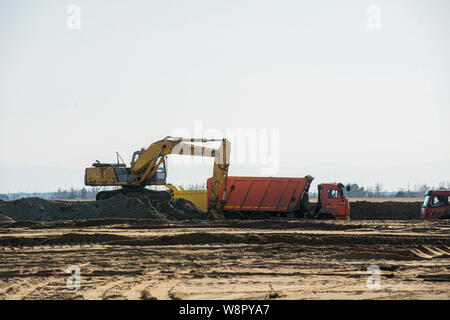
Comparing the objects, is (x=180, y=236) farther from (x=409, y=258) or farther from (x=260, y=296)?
(x=260, y=296)

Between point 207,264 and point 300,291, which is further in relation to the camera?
point 207,264

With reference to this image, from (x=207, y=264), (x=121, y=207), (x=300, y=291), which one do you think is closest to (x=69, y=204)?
(x=121, y=207)

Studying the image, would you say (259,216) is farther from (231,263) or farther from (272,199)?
(231,263)

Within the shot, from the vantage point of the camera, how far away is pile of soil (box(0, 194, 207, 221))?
93.1 ft

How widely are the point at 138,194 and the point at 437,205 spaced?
16671 millimetres

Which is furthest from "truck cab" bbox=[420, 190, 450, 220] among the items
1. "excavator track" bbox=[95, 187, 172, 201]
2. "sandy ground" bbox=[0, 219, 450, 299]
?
"excavator track" bbox=[95, 187, 172, 201]

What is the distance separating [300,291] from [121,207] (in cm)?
2035

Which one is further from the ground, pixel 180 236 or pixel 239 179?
pixel 239 179

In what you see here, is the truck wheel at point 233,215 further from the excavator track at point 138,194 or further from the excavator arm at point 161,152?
the excavator track at point 138,194

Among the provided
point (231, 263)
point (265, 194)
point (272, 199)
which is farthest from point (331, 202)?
point (231, 263)

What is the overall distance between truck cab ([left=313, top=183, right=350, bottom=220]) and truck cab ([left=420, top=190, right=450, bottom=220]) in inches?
181

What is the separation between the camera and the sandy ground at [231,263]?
32.2ft

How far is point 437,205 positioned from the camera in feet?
90.1
